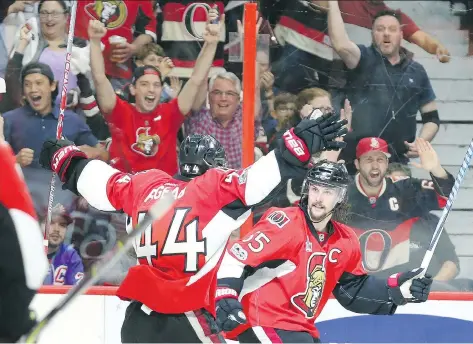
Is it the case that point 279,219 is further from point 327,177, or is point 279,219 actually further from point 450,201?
point 450,201

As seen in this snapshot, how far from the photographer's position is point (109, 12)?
5492 mm

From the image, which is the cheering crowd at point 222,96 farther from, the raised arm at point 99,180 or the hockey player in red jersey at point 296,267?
the raised arm at point 99,180

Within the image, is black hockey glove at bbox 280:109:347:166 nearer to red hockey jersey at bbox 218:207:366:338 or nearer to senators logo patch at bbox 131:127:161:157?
red hockey jersey at bbox 218:207:366:338

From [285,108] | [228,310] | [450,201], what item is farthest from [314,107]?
[228,310]

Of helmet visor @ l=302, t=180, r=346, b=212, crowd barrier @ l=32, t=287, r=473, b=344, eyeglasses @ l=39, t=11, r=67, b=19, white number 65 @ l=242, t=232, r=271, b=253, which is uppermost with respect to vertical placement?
eyeglasses @ l=39, t=11, r=67, b=19

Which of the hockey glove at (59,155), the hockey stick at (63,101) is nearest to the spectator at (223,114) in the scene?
the hockey stick at (63,101)

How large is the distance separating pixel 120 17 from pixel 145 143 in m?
0.62

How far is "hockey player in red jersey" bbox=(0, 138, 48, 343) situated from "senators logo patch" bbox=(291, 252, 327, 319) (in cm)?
168

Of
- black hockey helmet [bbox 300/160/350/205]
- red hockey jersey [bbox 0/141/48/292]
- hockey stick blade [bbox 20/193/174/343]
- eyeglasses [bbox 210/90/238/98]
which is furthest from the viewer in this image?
Answer: eyeglasses [bbox 210/90/238/98]

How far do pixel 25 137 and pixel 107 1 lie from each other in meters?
0.79

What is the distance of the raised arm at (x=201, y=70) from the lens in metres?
5.36

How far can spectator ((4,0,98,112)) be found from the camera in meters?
5.31

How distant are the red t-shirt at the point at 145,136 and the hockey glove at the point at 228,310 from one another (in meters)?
1.26

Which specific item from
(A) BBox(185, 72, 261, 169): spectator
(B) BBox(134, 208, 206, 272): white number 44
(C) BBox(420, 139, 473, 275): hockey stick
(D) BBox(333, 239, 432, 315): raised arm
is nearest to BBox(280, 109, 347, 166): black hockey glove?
(B) BBox(134, 208, 206, 272): white number 44
